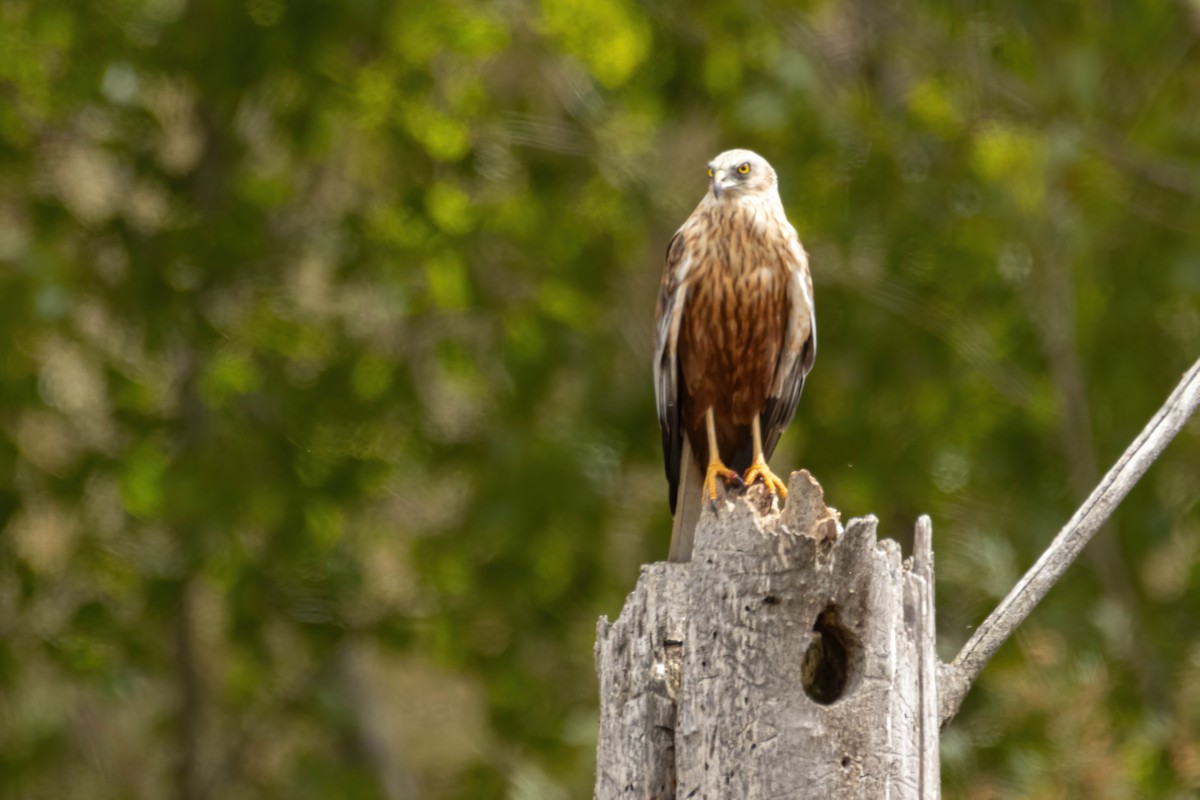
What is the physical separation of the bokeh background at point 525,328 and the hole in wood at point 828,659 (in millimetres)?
5446

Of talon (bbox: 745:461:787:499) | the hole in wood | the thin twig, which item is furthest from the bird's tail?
the thin twig

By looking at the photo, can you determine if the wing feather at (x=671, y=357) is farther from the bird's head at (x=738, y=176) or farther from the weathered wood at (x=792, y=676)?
the weathered wood at (x=792, y=676)

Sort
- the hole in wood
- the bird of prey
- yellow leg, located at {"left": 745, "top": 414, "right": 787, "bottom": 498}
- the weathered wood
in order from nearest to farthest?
the weathered wood → the hole in wood → yellow leg, located at {"left": 745, "top": 414, "right": 787, "bottom": 498} → the bird of prey

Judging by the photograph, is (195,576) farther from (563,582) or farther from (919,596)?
(919,596)

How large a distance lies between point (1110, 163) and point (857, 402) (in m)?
1.86

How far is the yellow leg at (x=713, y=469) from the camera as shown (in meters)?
5.32

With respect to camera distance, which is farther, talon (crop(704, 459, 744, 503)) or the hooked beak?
the hooked beak

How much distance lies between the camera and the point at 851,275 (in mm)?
9438

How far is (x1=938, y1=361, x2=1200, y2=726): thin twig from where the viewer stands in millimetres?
3379

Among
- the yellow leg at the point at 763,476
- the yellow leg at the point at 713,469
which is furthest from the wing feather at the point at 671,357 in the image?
the yellow leg at the point at 763,476

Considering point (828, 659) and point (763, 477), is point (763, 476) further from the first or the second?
point (828, 659)

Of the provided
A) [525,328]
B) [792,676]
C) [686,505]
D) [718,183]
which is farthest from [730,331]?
[525,328]

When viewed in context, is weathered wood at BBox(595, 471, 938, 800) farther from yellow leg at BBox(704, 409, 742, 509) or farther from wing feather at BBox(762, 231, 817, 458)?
wing feather at BBox(762, 231, 817, 458)

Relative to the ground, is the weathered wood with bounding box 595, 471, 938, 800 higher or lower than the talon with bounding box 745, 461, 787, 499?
lower
